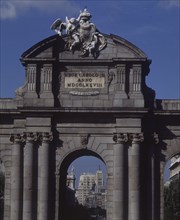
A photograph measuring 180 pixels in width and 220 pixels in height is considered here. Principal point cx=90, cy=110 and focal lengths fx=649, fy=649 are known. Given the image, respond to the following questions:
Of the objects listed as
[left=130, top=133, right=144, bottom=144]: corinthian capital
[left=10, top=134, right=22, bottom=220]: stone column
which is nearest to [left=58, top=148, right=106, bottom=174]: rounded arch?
[left=130, top=133, right=144, bottom=144]: corinthian capital

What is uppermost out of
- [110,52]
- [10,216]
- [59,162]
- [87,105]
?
[110,52]

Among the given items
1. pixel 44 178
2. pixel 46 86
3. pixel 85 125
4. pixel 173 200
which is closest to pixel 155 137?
pixel 85 125

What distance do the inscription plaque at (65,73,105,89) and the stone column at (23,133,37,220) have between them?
12.2ft

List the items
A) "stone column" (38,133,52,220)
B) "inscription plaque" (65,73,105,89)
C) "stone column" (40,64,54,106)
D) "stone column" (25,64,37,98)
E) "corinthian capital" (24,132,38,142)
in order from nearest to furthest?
"stone column" (38,133,52,220), "corinthian capital" (24,132,38,142), "stone column" (40,64,54,106), "stone column" (25,64,37,98), "inscription plaque" (65,73,105,89)

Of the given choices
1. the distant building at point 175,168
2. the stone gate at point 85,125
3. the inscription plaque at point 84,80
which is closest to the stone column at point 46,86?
the stone gate at point 85,125

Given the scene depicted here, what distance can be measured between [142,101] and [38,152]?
6.50m

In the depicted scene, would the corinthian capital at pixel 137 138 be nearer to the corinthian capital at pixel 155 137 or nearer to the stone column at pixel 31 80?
the corinthian capital at pixel 155 137

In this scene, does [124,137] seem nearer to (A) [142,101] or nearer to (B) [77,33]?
(A) [142,101]

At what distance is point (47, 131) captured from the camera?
119 feet

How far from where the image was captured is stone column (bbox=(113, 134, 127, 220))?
3541 cm

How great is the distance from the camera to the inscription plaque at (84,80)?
1456 inches

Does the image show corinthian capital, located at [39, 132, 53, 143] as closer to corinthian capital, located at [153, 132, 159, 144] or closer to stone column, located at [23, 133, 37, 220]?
stone column, located at [23, 133, 37, 220]

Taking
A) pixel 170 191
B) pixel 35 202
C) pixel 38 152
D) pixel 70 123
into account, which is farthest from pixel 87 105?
pixel 170 191

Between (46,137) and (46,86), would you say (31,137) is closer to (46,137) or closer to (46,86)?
(46,137)
